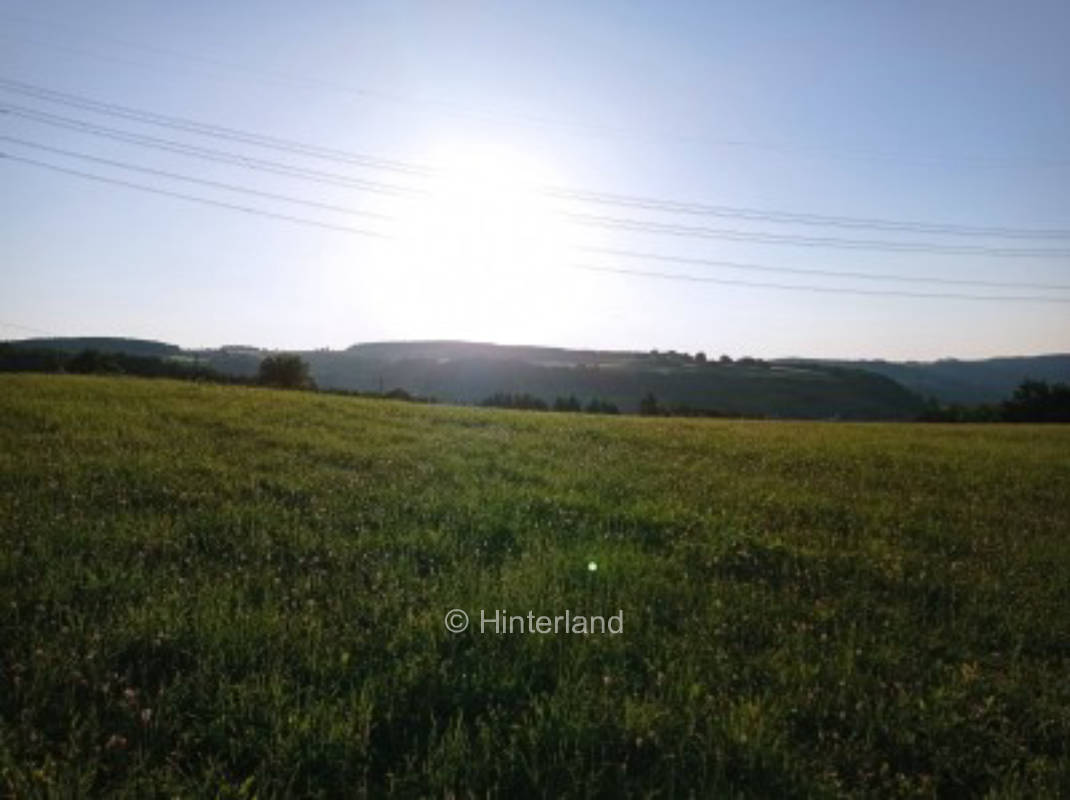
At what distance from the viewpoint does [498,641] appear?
554 centimetres

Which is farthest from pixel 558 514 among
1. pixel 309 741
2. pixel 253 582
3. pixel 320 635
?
pixel 309 741

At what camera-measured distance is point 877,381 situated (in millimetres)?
168750

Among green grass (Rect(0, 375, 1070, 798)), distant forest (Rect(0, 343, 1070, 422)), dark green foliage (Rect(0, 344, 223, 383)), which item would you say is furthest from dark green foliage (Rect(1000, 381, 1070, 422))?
green grass (Rect(0, 375, 1070, 798))

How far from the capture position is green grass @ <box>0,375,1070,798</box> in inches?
159

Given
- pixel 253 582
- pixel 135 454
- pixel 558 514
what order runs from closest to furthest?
1. pixel 253 582
2. pixel 558 514
3. pixel 135 454

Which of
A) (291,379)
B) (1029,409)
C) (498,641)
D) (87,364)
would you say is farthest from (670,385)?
(498,641)

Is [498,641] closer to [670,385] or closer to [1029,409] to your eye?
[1029,409]

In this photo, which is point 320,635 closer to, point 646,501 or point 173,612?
point 173,612

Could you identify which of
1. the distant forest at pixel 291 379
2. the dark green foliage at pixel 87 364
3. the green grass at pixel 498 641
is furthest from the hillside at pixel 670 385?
the green grass at pixel 498 641

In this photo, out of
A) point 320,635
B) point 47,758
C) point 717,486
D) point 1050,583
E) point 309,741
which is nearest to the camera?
point 47,758

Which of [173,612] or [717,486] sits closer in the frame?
[173,612]

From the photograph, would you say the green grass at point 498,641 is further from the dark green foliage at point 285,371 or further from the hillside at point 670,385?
the hillside at point 670,385

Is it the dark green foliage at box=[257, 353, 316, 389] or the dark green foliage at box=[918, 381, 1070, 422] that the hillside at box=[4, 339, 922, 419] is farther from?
the dark green foliage at box=[257, 353, 316, 389]

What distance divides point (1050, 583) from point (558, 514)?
17.1 feet
